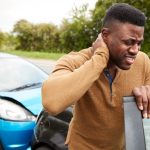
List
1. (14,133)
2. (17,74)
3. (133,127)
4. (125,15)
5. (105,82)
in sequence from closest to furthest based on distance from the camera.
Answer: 1. (133,127)
2. (125,15)
3. (105,82)
4. (14,133)
5. (17,74)

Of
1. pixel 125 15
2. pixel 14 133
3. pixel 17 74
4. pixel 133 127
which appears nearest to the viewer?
pixel 133 127

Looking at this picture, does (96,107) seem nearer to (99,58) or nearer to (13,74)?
(99,58)

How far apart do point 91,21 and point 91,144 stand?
80.0ft

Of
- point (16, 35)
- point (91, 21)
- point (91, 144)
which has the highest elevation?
point (91, 144)

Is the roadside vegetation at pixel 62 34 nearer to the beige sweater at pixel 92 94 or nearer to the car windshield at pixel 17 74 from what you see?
the car windshield at pixel 17 74

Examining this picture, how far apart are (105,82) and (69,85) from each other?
0.26 meters

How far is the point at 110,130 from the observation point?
242 centimetres

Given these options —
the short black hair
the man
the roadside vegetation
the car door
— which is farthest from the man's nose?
the roadside vegetation

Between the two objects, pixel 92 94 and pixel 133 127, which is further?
pixel 92 94

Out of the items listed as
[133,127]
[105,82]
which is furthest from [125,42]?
[133,127]

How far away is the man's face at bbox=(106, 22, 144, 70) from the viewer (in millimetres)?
2256

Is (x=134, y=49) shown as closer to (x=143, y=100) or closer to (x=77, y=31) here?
(x=143, y=100)

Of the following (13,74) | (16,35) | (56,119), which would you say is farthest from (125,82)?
(16,35)

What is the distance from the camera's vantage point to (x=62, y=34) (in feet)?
92.0
